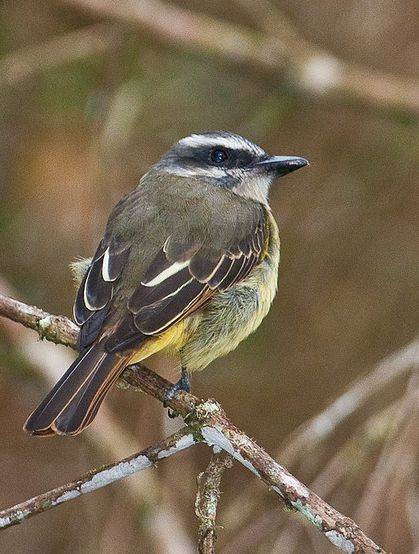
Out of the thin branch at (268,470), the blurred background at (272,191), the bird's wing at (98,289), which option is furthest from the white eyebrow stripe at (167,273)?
the blurred background at (272,191)

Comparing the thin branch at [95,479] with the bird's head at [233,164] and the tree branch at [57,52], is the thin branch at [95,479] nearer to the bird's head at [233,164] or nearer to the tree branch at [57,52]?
the bird's head at [233,164]

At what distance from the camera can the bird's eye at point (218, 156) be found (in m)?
4.38

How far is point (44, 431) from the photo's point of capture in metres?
3.07

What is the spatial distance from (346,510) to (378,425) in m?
1.34

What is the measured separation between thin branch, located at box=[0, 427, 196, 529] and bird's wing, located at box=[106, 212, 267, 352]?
49cm

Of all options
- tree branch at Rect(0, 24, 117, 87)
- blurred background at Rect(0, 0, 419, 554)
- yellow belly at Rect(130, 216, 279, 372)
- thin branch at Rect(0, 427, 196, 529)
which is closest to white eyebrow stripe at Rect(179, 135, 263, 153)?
yellow belly at Rect(130, 216, 279, 372)

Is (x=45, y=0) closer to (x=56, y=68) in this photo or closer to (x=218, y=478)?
(x=56, y=68)

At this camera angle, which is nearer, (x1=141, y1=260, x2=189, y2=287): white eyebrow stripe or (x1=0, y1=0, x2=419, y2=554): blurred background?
(x1=141, y1=260, x2=189, y2=287): white eyebrow stripe

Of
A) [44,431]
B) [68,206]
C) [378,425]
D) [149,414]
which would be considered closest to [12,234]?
[68,206]

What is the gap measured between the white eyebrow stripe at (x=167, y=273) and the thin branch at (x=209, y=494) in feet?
2.67

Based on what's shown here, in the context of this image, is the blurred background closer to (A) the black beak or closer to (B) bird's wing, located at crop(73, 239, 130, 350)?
(A) the black beak

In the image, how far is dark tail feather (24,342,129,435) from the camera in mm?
3084

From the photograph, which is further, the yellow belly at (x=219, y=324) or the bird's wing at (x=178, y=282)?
the yellow belly at (x=219, y=324)

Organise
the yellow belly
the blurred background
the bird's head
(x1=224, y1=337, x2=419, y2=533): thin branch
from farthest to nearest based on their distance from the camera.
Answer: the blurred background
the bird's head
(x1=224, y1=337, x2=419, y2=533): thin branch
the yellow belly
